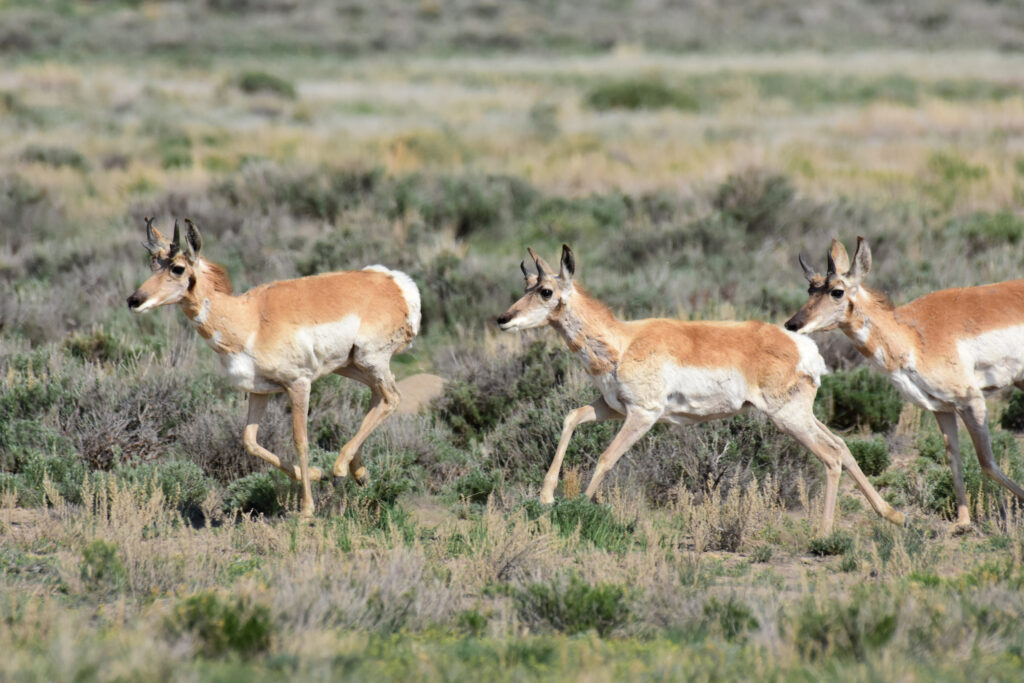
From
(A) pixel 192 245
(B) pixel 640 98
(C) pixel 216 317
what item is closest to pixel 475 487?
(C) pixel 216 317

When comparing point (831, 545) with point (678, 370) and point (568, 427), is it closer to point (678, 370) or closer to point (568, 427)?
point (678, 370)

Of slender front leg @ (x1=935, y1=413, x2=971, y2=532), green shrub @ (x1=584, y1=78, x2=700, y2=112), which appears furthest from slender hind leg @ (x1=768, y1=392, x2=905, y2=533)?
green shrub @ (x1=584, y1=78, x2=700, y2=112)

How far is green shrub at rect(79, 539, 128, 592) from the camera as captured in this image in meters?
6.42

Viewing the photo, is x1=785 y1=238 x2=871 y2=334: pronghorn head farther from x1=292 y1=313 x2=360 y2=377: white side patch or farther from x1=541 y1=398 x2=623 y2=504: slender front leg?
x1=292 y1=313 x2=360 y2=377: white side patch

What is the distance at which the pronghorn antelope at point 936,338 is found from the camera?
797 cm

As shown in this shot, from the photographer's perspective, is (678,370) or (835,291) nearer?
(678,370)

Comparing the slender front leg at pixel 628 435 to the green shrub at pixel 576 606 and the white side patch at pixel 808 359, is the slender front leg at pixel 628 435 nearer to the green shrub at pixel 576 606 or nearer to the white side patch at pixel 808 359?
the white side patch at pixel 808 359

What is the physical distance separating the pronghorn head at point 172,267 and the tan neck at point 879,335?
4.44 metres

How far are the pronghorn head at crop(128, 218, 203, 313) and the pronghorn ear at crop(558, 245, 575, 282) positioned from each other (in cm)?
243

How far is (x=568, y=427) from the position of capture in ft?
26.3

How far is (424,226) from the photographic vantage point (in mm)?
17766

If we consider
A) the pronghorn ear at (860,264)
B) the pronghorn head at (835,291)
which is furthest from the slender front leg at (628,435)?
the pronghorn ear at (860,264)

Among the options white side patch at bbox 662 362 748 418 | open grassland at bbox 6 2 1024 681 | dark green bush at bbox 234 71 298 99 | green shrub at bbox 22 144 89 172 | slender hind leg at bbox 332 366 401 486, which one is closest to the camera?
open grassland at bbox 6 2 1024 681

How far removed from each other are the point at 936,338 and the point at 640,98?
2829 cm
